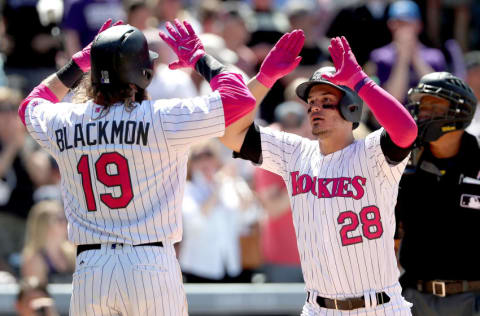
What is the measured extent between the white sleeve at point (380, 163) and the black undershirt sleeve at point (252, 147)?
60 cm

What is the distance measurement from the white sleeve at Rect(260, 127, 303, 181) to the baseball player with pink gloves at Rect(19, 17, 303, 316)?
0.54 m

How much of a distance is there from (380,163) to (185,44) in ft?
3.96

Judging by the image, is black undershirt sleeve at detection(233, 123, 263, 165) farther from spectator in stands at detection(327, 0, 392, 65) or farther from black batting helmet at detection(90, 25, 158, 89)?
spectator in stands at detection(327, 0, 392, 65)

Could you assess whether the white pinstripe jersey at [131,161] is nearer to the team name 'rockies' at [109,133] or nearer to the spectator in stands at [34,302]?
the team name 'rockies' at [109,133]

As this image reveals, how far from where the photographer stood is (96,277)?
170 inches

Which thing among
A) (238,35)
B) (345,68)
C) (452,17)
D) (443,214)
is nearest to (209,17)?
(238,35)

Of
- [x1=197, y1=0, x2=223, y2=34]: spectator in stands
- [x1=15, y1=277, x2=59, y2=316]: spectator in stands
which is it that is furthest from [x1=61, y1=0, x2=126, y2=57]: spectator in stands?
[x1=15, y1=277, x2=59, y2=316]: spectator in stands

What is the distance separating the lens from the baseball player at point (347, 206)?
4.60 m

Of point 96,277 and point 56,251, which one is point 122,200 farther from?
point 56,251

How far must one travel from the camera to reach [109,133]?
433cm

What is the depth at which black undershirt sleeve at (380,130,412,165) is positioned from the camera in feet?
14.9

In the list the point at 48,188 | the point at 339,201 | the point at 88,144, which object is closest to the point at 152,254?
the point at 88,144

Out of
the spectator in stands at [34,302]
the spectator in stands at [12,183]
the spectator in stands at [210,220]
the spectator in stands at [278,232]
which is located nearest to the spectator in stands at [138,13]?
the spectator in stands at [12,183]

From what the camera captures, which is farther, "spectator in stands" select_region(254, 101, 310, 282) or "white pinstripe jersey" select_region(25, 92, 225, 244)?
"spectator in stands" select_region(254, 101, 310, 282)
